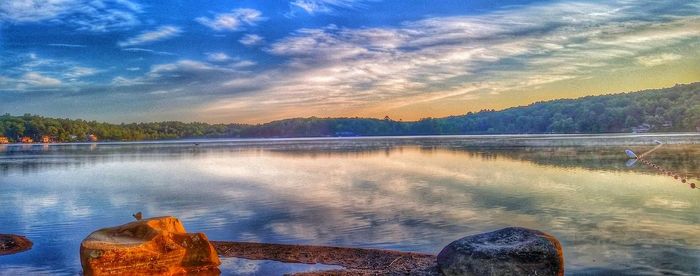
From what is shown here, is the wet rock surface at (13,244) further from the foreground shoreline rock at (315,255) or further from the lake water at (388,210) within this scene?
the foreground shoreline rock at (315,255)

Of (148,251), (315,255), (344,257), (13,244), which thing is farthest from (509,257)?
(13,244)

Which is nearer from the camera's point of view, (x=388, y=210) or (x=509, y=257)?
(x=509, y=257)

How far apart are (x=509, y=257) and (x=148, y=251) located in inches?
316

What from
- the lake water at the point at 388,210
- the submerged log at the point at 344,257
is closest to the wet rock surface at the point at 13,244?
the lake water at the point at 388,210

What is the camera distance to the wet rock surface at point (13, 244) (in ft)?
54.2

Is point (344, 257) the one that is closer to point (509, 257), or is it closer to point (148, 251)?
point (148, 251)

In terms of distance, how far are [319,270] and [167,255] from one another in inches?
142

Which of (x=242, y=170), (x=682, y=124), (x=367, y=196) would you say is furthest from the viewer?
(x=682, y=124)

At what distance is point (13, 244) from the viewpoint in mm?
17297

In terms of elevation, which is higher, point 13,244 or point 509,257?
point 509,257

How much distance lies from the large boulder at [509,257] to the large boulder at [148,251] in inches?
241

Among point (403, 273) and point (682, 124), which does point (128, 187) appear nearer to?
point (403, 273)

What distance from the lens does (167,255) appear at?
43.8 ft

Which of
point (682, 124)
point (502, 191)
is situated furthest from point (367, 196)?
point (682, 124)
